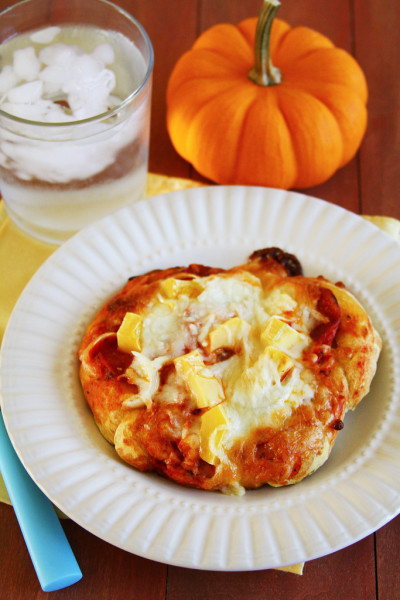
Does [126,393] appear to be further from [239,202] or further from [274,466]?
[239,202]

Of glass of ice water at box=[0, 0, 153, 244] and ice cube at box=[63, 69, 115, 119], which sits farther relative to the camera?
ice cube at box=[63, 69, 115, 119]

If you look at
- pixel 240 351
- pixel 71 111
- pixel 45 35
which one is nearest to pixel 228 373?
pixel 240 351

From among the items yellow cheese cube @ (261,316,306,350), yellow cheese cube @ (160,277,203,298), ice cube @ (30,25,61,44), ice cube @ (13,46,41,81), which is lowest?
yellow cheese cube @ (160,277,203,298)

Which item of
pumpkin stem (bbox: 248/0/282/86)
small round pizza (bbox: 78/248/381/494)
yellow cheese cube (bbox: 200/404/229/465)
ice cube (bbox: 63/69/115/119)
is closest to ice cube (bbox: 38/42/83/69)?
ice cube (bbox: 63/69/115/119)

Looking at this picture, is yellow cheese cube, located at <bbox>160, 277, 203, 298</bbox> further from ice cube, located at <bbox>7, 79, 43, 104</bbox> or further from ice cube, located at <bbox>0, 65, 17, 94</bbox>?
ice cube, located at <bbox>0, 65, 17, 94</bbox>

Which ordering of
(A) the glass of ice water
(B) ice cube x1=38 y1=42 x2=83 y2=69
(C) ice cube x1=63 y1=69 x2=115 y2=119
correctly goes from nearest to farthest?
(A) the glass of ice water < (C) ice cube x1=63 y1=69 x2=115 y2=119 < (B) ice cube x1=38 y1=42 x2=83 y2=69

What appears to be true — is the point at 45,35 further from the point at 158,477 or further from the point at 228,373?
the point at 158,477

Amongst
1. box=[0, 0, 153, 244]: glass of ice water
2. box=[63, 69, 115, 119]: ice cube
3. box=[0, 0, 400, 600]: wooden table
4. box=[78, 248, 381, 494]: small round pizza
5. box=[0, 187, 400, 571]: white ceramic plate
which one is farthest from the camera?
box=[63, 69, 115, 119]: ice cube

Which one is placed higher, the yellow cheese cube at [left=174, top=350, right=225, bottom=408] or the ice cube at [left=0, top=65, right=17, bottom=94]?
the ice cube at [left=0, top=65, right=17, bottom=94]
